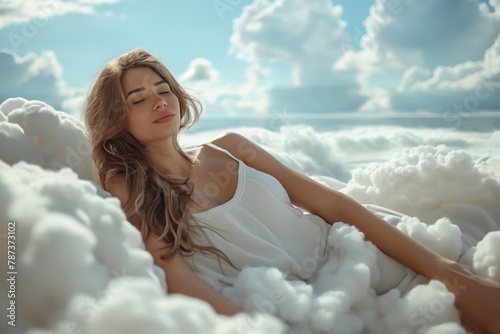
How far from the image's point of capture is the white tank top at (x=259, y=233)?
1295 millimetres

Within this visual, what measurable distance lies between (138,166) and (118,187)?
4.1 inches

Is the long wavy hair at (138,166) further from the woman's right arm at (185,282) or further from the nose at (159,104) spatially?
the nose at (159,104)

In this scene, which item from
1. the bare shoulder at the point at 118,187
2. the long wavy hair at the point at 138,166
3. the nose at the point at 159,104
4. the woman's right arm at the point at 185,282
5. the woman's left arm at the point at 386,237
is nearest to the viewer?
the woman's right arm at the point at 185,282

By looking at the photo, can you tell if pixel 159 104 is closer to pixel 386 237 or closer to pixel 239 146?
pixel 239 146

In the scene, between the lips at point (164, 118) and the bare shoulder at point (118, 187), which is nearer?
the bare shoulder at point (118, 187)

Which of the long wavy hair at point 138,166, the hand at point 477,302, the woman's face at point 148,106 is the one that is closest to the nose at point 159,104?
the woman's face at point 148,106

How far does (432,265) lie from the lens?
125cm

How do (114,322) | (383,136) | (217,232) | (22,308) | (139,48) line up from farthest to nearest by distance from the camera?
1. (383,136)
2. (139,48)
3. (217,232)
4. (22,308)
5. (114,322)

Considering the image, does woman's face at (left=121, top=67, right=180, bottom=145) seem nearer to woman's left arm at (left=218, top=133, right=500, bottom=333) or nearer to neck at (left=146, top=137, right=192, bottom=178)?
neck at (left=146, top=137, right=192, bottom=178)

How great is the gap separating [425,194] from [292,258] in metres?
0.72

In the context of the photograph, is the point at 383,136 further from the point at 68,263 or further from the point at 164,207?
the point at 68,263

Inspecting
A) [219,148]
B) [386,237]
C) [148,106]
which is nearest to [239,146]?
[219,148]

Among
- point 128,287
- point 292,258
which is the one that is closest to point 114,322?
point 128,287

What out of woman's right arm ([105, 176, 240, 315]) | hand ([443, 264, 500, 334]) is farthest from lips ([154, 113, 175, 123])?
hand ([443, 264, 500, 334])
